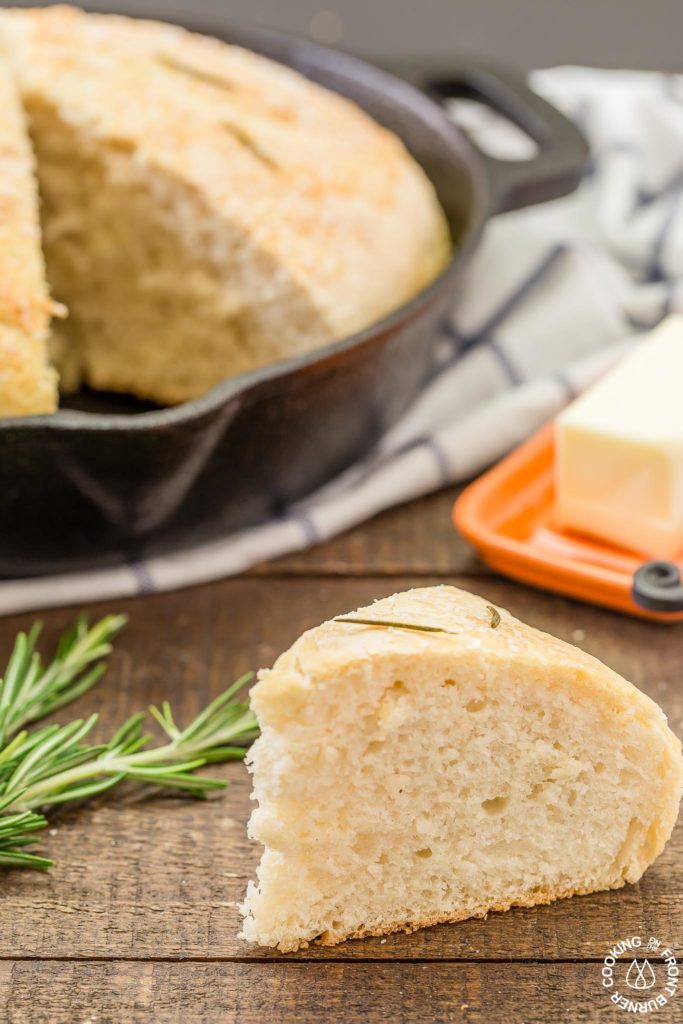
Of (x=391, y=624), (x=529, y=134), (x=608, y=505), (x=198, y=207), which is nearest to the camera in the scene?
(x=391, y=624)

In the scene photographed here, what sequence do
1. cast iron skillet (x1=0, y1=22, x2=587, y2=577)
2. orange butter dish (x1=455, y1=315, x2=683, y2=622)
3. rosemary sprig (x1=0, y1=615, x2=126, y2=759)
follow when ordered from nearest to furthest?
rosemary sprig (x1=0, y1=615, x2=126, y2=759)
cast iron skillet (x1=0, y1=22, x2=587, y2=577)
orange butter dish (x1=455, y1=315, x2=683, y2=622)

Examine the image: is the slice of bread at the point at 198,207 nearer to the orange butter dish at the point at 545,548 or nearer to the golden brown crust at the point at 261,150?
the golden brown crust at the point at 261,150

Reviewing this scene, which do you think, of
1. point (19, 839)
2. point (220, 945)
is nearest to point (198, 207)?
point (19, 839)

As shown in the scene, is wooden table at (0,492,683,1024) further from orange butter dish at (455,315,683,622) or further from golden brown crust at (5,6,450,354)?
golden brown crust at (5,6,450,354)

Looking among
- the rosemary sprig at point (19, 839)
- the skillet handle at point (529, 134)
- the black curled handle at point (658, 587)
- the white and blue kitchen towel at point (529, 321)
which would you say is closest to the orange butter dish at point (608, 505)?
the black curled handle at point (658, 587)

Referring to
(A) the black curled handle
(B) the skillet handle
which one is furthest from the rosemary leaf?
(B) the skillet handle

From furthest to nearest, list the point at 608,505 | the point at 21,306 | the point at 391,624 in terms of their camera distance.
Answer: the point at 608,505 < the point at 21,306 < the point at 391,624

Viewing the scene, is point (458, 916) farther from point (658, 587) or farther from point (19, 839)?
point (658, 587)

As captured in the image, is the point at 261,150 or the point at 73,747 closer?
the point at 73,747
